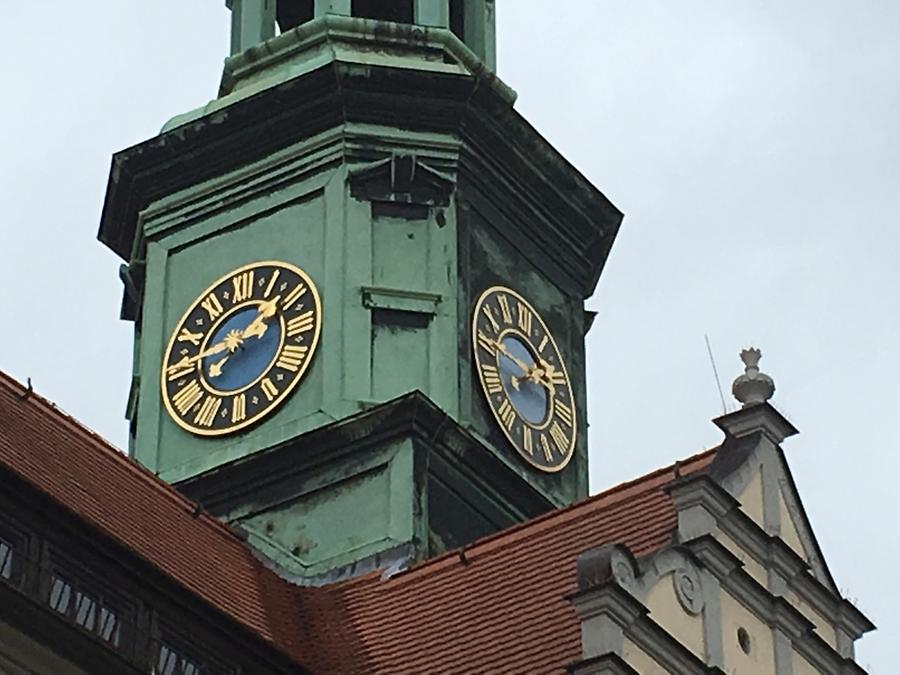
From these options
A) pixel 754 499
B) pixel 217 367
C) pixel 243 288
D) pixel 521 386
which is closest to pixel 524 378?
pixel 521 386

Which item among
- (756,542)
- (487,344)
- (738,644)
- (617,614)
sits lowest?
(617,614)

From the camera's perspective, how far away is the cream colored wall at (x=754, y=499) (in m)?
26.9

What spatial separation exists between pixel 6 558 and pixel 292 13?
52.8ft

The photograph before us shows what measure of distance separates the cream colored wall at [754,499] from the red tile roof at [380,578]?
53 centimetres

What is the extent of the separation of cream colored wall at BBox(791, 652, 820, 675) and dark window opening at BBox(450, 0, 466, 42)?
38.7 feet

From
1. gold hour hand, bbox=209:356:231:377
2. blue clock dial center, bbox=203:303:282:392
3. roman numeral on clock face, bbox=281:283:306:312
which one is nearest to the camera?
blue clock dial center, bbox=203:303:282:392

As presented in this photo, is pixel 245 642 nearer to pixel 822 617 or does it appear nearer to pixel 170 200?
pixel 822 617

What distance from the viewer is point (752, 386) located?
90.0 feet

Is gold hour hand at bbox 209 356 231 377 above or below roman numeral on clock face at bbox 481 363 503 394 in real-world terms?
above

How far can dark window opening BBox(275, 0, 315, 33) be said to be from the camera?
123 ft

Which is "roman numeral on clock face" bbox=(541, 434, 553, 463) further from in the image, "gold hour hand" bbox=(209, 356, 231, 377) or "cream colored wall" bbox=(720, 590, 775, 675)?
"cream colored wall" bbox=(720, 590, 775, 675)

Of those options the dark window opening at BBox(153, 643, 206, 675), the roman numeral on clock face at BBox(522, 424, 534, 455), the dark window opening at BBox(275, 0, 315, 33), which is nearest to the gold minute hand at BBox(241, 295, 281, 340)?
the roman numeral on clock face at BBox(522, 424, 534, 455)

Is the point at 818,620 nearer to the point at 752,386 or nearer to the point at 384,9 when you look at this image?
the point at 752,386

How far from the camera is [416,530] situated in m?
31.1
